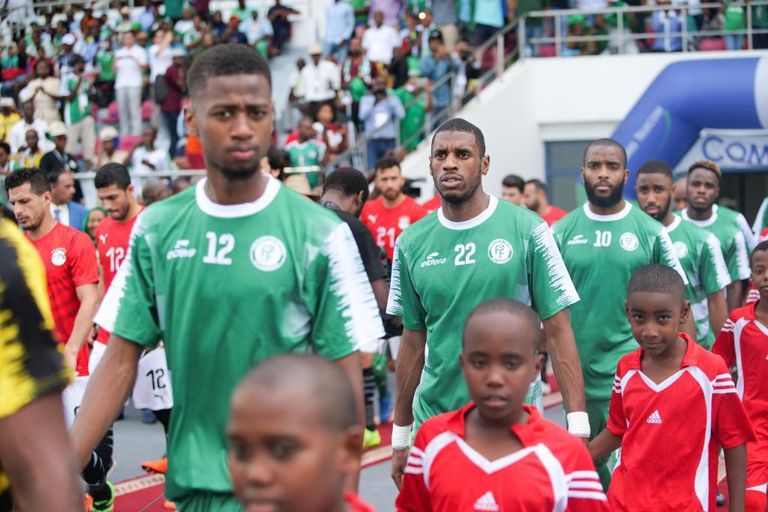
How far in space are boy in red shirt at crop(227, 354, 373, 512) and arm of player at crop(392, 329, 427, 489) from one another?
2.83m

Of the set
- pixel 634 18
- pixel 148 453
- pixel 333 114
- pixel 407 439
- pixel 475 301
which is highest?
pixel 634 18

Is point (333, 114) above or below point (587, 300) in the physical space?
above

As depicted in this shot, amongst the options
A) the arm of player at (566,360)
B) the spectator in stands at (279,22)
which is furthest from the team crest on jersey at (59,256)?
the spectator in stands at (279,22)

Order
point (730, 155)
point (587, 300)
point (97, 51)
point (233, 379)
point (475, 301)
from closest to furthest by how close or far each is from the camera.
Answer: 1. point (233, 379)
2. point (475, 301)
3. point (587, 300)
4. point (730, 155)
5. point (97, 51)

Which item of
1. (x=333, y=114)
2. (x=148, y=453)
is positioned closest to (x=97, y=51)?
(x=333, y=114)

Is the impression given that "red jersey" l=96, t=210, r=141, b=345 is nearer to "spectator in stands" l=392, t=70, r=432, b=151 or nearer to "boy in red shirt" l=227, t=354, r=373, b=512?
"boy in red shirt" l=227, t=354, r=373, b=512

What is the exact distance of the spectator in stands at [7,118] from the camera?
66.8 ft

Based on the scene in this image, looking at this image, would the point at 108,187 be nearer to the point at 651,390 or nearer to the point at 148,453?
the point at 148,453

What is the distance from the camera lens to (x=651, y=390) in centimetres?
583

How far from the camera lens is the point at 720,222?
10.4 meters

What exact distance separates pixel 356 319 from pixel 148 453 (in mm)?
7304

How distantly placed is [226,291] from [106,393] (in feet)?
1.67

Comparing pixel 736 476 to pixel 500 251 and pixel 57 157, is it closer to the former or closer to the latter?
pixel 500 251

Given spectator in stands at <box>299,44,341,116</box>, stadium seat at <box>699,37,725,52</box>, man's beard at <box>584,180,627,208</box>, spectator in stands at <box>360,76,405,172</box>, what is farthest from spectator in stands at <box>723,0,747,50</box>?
man's beard at <box>584,180,627,208</box>
